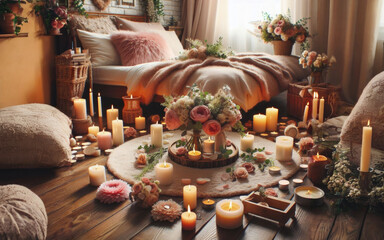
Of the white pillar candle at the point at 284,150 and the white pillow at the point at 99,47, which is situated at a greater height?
the white pillow at the point at 99,47

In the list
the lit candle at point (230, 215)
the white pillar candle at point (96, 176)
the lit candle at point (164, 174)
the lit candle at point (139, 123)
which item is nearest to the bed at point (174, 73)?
the lit candle at point (139, 123)

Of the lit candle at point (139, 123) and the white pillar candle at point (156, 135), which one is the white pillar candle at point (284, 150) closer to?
the white pillar candle at point (156, 135)

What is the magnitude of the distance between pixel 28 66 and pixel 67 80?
350 mm

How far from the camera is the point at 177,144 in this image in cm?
238

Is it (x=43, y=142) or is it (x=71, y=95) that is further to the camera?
(x=71, y=95)

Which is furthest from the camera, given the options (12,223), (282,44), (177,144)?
(282,44)

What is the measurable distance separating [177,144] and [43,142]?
33.0 inches

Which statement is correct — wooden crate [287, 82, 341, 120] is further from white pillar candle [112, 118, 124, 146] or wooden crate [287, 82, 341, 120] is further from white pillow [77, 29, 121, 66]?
white pillow [77, 29, 121, 66]

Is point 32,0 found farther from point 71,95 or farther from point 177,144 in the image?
point 177,144

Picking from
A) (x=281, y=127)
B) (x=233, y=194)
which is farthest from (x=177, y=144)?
(x=281, y=127)

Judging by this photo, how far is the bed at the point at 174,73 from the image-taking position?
9.89ft

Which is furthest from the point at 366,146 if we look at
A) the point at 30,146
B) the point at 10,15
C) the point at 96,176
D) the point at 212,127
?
the point at 10,15

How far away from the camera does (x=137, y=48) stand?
12.5 feet

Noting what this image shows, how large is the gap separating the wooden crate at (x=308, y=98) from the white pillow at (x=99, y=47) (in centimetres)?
193
